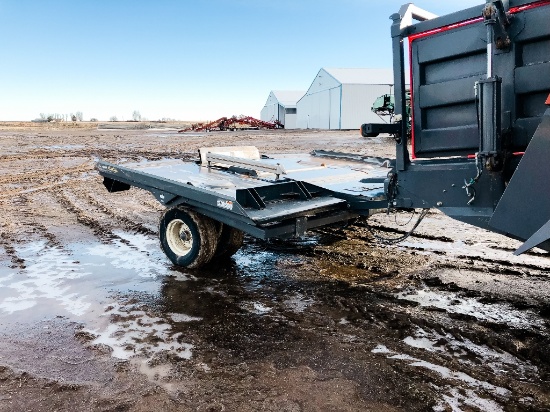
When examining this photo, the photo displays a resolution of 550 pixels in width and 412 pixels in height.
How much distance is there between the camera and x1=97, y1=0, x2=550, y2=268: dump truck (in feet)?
10.5

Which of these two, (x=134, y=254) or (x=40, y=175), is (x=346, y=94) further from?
(x=134, y=254)

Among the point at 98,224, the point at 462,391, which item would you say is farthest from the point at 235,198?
the point at 98,224

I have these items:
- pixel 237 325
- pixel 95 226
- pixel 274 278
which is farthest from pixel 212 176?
pixel 95 226

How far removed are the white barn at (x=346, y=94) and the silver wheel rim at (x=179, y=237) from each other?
36.1 metres

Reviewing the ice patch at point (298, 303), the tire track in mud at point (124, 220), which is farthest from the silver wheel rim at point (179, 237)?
the tire track in mud at point (124, 220)

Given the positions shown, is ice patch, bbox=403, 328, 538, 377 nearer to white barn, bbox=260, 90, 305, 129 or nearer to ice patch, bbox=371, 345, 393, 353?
ice patch, bbox=371, 345, 393, 353

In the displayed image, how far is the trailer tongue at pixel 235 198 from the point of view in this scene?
15.3 ft

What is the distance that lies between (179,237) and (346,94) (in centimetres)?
3942

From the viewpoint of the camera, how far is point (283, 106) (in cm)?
5891

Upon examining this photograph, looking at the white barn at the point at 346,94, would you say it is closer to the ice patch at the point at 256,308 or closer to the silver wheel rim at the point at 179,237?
the silver wheel rim at the point at 179,237

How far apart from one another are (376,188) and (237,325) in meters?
2.19

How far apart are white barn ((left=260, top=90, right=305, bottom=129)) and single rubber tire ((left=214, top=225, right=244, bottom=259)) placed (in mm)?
51653

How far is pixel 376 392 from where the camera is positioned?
2975 mm

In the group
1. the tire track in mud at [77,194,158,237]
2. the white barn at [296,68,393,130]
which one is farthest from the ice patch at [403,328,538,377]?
the white barn at [296,68,393,130]
